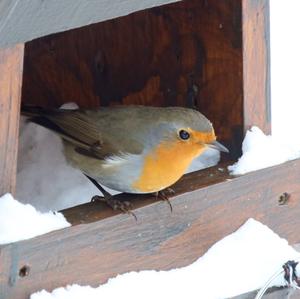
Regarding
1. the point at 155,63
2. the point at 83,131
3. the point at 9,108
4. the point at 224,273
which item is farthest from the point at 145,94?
the point at 9,108

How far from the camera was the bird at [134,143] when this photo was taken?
10.4ft

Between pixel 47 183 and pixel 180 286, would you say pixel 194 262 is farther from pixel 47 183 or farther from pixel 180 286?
pixel 47 183

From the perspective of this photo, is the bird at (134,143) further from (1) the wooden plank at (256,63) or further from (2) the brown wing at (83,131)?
(1) the wooden plank at (256,63)

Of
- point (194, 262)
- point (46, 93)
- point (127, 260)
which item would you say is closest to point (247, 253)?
point (194, 262)

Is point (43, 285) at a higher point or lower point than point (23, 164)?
lower

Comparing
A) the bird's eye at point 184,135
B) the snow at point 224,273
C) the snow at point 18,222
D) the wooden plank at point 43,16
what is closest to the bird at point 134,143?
the bird's eye at point 184,135

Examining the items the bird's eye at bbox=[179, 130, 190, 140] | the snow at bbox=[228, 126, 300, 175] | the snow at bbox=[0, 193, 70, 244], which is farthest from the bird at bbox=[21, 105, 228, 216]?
the snow at bbox=[0, 193, 70, 244]

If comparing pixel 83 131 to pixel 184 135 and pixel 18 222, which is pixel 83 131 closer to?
pixel 184 135

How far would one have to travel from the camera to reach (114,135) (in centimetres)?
330

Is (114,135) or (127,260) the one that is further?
(114,135)

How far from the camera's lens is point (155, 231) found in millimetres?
3102

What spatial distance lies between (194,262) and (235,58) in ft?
2.12

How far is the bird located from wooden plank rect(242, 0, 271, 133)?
20 centimetres

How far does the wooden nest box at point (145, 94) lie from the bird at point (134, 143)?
0.07 m
